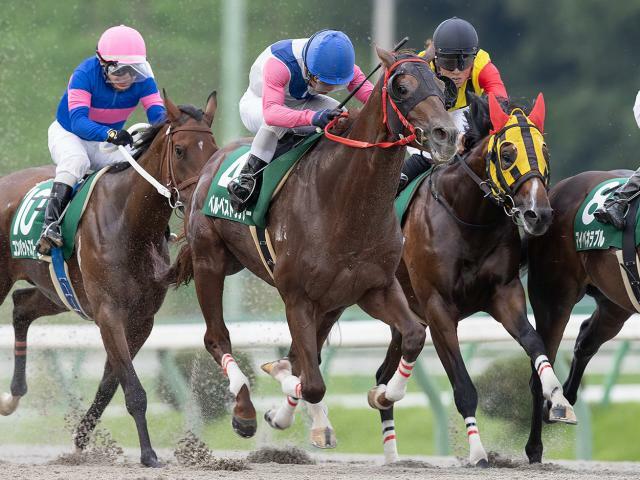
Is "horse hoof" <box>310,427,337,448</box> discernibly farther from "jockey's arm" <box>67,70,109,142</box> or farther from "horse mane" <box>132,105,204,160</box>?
"jockey's arm" <box>67,70,109,142</box>

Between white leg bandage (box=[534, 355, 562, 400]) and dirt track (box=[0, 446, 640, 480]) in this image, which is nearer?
dirt track (box=[0, 446, 640, 480])

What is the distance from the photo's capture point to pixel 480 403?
8.92m

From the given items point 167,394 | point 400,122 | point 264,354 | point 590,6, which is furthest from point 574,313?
point 590,6

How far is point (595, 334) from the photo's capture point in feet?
25.7

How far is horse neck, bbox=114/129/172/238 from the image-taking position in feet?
24.4

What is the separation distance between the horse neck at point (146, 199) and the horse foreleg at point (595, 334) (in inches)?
97.3

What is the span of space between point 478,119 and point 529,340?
121 cm

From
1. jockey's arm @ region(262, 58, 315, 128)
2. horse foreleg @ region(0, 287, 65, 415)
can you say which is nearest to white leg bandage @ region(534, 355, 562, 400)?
jockey's arm @ region(262, 58, 315, 128)

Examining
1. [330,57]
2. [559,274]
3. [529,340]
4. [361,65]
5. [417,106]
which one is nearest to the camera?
[417,106]

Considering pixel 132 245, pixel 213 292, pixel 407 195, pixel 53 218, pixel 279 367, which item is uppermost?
pixel 407 195

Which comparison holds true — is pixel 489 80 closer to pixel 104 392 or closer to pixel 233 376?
pixel 233 376

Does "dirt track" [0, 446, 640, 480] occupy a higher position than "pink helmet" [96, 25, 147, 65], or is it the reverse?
"pink helmet" [96, 25, 147, 65]

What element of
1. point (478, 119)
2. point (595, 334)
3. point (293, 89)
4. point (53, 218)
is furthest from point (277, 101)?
point (595, 334)

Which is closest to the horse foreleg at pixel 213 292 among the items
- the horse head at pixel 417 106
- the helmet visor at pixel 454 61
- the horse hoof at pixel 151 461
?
the horse hoof at pixel 151 461
